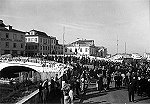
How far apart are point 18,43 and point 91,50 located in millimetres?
28704

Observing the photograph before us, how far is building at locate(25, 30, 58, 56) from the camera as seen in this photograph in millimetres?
60031

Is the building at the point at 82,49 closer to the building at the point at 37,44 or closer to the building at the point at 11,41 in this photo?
the building at the point at 37,44

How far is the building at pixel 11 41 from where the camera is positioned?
4853 cm

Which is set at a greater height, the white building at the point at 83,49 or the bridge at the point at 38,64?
the white building at the point at 83,49

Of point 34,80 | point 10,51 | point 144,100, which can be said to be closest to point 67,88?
point 144,100

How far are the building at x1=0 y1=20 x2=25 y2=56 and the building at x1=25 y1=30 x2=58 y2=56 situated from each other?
563cm

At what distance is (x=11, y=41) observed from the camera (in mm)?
51000

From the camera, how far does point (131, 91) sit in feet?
36.8

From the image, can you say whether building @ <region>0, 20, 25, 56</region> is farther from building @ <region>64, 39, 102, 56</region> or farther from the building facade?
the building facade

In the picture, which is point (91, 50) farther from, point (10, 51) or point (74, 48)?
point (10, 51)

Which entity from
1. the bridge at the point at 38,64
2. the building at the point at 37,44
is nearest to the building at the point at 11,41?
the building at the point at 37,44

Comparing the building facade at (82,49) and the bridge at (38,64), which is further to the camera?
the building facade at (82,49)

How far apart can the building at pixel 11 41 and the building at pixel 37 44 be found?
18.5 ft

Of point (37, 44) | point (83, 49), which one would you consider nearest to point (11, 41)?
point (37, 44)
